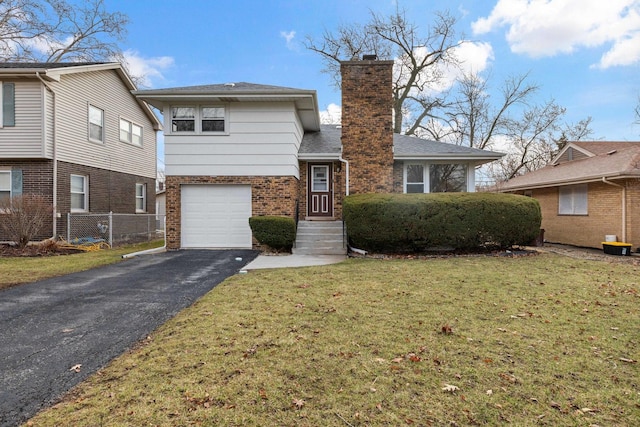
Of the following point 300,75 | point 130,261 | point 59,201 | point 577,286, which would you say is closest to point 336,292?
point 577,286

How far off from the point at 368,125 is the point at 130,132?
11793 millimetres

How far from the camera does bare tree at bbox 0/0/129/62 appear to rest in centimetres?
1833

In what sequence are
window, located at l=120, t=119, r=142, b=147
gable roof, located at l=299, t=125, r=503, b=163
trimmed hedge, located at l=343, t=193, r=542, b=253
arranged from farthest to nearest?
window, located at l=120, t=119, r=142, b=147 → gable roof, located at l=299, t=125, r=503, b=163 → trimmed hedge, located at l=343, t=193, r=542, b=253

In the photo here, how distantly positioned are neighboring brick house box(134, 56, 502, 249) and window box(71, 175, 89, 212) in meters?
4.59

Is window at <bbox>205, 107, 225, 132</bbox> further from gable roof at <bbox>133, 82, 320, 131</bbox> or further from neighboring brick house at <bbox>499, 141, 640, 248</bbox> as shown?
neighboring brick house at <bbox>499, 141, 640, 248</bbox>

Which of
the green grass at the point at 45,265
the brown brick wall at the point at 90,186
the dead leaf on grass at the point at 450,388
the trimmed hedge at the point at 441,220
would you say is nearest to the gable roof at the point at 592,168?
the trimmed hedge at the point at 441,220

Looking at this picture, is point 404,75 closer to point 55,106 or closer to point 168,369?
point 55,106

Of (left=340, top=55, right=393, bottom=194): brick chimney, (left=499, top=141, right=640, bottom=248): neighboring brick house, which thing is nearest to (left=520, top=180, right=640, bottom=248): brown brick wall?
(left=499, top=141, right=640, bottom=248): neighboring brick house

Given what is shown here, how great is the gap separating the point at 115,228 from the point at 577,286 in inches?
607

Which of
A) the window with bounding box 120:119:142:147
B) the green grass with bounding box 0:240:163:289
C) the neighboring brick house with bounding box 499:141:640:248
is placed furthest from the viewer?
the window with bounding box 120:119:142:147

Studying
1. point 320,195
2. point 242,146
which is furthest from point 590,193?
point 242,146

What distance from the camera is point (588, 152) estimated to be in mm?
15383

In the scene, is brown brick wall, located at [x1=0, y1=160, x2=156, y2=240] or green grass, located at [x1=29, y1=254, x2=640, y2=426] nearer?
green grass, located at [x1=29, y1=254, x2=640, y2=426]

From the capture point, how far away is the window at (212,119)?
36.5 feet
